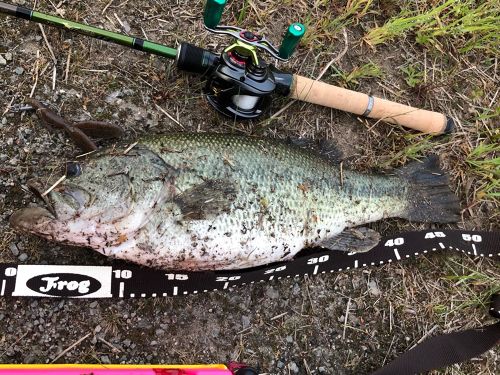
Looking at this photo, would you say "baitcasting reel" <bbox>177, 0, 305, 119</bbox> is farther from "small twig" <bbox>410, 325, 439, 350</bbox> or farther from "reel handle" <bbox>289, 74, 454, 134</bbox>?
"small twig" <bbox>410, 325, 439, 350</bbox>

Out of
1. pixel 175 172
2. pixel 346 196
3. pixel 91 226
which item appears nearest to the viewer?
pixel 91 226

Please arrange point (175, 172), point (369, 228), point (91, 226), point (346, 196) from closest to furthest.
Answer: point (91, 226)
point (175, 172)
point (346, 196)
point (369, 228)

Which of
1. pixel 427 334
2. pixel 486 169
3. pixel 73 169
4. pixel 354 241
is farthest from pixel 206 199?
pixel 486 169

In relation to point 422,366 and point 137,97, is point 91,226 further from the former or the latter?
point 422,366

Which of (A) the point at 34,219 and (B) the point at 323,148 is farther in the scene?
(B) the point at 323,148

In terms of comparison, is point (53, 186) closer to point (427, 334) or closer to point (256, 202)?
point (256, 202)

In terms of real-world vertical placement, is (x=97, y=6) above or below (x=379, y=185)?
above

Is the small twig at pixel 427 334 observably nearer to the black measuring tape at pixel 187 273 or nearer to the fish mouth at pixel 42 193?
the black measuring tape at pixel 187 273

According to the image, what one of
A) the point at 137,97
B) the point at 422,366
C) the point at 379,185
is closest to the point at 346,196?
the point at 379,185
